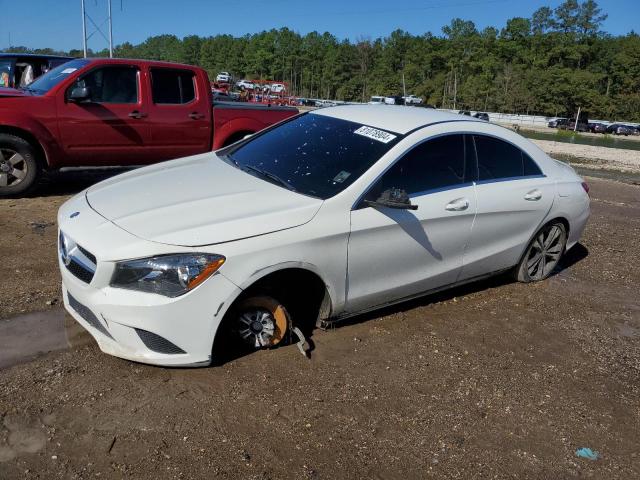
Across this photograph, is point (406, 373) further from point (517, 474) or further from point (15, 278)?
point (15, 278)

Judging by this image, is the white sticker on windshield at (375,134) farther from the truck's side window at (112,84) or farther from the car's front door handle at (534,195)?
the truck's side window at (112,84)

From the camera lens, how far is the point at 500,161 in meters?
4.71

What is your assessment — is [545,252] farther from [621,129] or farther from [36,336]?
[621,129]

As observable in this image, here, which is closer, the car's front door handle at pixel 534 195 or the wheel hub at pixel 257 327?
the wheel hub at pixel 257 327

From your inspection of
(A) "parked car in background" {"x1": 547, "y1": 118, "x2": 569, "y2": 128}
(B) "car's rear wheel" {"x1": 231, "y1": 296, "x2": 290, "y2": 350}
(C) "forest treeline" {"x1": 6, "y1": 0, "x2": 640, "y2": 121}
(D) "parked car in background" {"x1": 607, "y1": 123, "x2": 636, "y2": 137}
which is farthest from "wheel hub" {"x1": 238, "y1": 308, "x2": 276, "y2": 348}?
(C) "forest treeline" {"x1": 6, "y1": 0, "x2": 640, "y2": 121}

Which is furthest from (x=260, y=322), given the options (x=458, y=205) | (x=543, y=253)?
(x=543, y=253)

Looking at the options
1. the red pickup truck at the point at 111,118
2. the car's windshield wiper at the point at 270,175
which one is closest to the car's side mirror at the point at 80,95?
the red pickup truck at the point at 111,118

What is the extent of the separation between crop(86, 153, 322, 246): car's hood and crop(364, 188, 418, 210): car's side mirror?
403 millimetres

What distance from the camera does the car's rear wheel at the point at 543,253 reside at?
205 inches

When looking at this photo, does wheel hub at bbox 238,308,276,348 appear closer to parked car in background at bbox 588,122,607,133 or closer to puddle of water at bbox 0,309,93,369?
puddle of water at bbox 0,309,93,369

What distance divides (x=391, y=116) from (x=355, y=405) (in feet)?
7.79

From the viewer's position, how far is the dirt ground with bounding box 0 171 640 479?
8.87 feet

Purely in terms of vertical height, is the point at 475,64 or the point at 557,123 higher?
the point at 475,64

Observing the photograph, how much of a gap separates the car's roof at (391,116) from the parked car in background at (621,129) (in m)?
73.3
